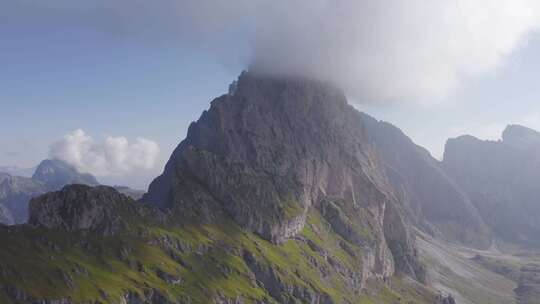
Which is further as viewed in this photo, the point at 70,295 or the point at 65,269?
the point at 65,269

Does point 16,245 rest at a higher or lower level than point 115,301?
higher

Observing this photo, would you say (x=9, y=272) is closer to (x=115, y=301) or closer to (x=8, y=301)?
(x=8, y=301)

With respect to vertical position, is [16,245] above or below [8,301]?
above

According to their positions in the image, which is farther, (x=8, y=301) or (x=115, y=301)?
(x=115, y=301)

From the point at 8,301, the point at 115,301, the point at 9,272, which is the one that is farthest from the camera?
the point at 115,301

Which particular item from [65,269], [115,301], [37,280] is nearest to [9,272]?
[37,280]

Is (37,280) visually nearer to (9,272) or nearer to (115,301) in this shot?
(9,272)

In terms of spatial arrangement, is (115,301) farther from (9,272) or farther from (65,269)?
(9,272)

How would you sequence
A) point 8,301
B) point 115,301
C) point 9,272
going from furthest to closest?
point 115,301
point 9,272
point 8,301

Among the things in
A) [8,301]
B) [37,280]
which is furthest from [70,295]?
[8,301]
